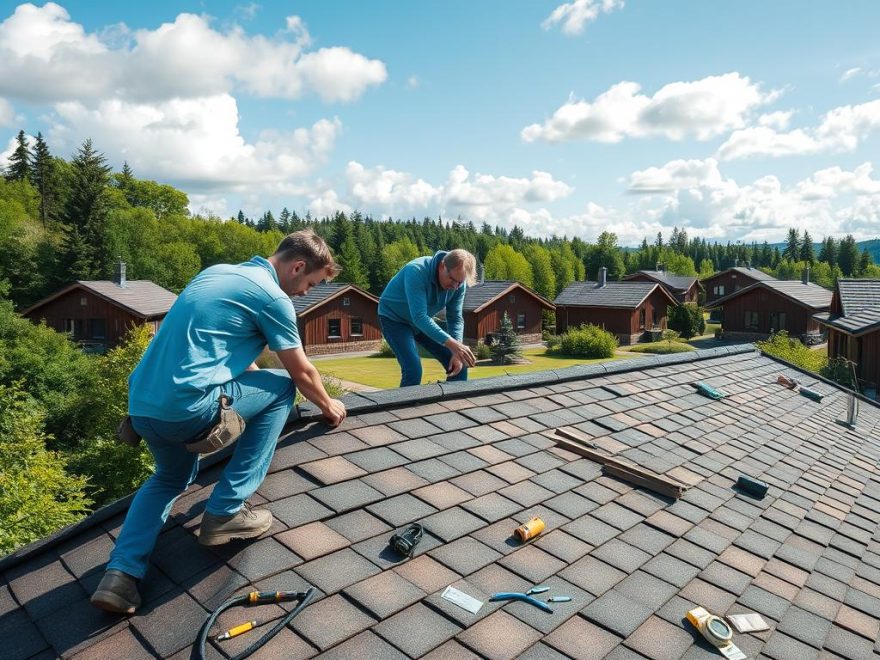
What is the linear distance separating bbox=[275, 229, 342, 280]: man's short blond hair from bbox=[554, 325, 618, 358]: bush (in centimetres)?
3412

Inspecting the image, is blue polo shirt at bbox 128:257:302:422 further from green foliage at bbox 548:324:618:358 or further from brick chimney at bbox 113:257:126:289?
brick chimney at bbox 113:257:126:289

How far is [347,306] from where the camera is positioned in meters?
38.7

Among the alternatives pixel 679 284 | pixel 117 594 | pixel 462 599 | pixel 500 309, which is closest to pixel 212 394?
pixel 117 594

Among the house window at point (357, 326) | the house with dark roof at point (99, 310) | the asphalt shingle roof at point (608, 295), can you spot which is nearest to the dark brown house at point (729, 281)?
the asphalt shingle roof at point (608, 295)

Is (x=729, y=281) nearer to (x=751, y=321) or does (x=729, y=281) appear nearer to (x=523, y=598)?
(x=751, y=321)

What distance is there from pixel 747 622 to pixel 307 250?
2.69 meters

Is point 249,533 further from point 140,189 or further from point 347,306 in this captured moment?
point 140,189

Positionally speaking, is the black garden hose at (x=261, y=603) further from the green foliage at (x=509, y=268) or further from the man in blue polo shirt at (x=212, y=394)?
the green foliage at (x=509, y=268)

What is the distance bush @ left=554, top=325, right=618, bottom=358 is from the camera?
35.7 m

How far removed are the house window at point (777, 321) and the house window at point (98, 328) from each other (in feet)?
147

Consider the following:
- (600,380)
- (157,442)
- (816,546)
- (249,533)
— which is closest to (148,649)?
(249,533)

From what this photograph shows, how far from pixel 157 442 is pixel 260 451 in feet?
1.46

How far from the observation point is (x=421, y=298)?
16.2 ft

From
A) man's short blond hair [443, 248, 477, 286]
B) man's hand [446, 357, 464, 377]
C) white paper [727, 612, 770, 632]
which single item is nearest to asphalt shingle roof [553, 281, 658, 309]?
man's hand [446, 357, 464, 377]
